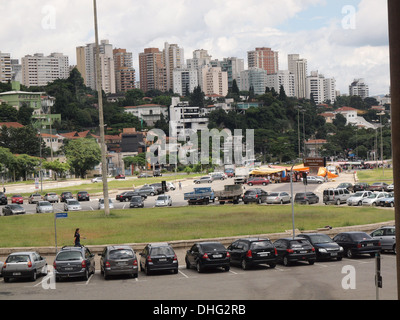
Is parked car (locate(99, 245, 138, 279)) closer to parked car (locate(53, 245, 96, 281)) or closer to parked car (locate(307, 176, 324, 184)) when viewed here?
parked car (locate(53, 245, 96, 281))

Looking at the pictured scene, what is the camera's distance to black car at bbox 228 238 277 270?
79.2 feet

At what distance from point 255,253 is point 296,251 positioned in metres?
1.91

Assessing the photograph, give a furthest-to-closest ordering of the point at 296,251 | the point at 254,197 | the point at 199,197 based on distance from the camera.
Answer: the point at 199,197 → the point at 254,197 → the point at 296,251

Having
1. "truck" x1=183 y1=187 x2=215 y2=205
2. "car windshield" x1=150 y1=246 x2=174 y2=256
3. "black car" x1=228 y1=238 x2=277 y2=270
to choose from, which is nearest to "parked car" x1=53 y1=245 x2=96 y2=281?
"car windshield" x1=150 y1=246 x2=174 y2=256

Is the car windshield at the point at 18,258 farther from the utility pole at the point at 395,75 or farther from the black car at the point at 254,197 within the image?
the black car at the point at 254,197

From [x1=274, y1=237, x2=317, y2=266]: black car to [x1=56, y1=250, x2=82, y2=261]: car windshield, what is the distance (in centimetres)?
841

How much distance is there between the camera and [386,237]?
27953 millimetres

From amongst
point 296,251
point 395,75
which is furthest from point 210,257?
point 395,75

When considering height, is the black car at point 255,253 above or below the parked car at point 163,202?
above

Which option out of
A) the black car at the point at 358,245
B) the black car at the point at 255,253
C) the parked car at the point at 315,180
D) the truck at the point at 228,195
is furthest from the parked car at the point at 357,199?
the black car at the point at 255,253

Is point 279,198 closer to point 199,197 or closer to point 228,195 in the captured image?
point 228,195

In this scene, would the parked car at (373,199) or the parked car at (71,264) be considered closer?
the parked car at (71,264)

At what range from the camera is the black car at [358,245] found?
1046 inches

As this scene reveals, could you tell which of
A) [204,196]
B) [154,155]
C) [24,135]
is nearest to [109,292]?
[204,196]
